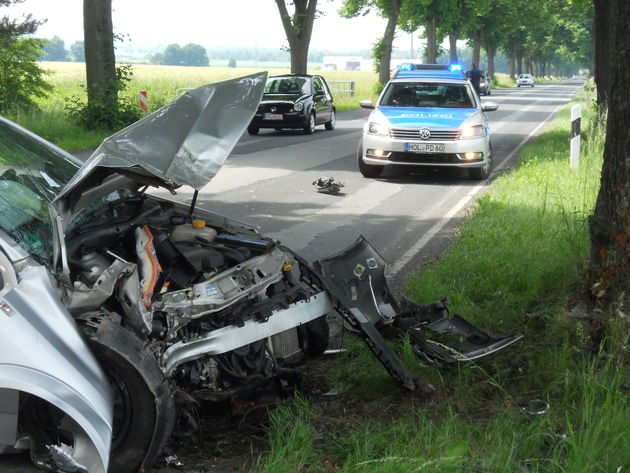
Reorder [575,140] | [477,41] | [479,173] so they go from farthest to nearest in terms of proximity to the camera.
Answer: [477,41]
[479,173]
[575,140]

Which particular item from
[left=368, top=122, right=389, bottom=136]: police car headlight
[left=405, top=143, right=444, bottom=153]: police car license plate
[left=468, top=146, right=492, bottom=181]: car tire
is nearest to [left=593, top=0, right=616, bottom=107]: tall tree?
[left=468, top=146, right=492, bottom=181]: car tire

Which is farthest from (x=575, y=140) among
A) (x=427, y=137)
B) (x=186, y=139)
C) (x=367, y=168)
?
(x=186, y=139)

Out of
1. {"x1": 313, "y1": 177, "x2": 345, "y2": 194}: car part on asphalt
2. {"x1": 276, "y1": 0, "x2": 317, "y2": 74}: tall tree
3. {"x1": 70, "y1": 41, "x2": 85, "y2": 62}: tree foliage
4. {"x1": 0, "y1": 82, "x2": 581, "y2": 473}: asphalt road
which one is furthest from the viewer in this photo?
{"x1": 70, "y1": 41, "x2": 85, "y2": 62}: tree foliage

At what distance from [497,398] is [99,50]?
688 inches

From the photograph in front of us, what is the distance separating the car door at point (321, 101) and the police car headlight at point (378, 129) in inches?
415

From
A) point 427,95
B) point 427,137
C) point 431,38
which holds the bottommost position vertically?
point 427,137

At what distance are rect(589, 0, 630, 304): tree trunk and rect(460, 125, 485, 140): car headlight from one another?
28.1 ft

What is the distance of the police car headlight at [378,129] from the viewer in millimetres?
14180

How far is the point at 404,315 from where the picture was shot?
5.42 metres

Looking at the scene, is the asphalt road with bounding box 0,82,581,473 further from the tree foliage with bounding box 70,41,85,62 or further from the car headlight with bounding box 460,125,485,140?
the tree foliage with bounding box 70,41,85,62

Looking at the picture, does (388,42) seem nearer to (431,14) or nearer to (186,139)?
(431,14)

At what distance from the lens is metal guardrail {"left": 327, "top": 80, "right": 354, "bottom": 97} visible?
1759 inches

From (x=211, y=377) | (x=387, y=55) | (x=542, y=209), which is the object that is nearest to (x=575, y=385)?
(x=211, y=377)

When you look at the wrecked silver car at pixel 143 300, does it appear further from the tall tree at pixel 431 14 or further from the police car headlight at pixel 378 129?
the tall tree at pixel 431 14
